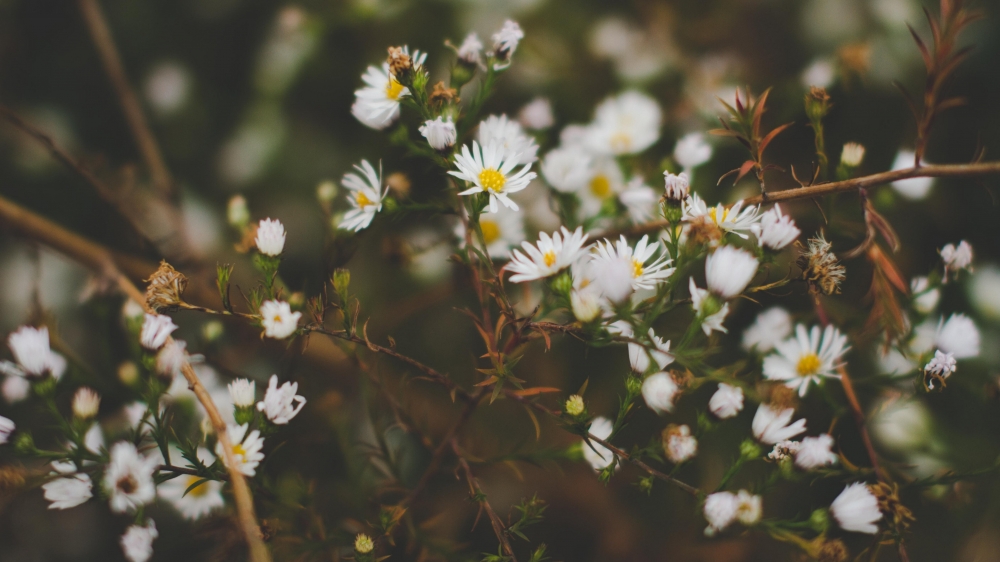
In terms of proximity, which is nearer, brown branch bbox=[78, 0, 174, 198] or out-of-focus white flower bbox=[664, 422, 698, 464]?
out-of-focus white flower bbox=[664, 422, 698, 464]

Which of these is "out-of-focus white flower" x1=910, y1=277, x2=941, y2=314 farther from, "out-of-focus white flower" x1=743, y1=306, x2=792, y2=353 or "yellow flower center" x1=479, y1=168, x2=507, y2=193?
"yellow flower center" x1=479, y1=168, x2=507, y2=193

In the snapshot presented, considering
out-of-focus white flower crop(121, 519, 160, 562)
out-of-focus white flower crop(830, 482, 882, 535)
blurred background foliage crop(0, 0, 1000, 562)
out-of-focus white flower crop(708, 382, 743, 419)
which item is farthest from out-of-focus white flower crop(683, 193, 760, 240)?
out-of-focus white flower crop(121, 519, 160, 562)

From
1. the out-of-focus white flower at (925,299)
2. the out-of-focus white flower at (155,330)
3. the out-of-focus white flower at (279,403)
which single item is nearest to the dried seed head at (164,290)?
the out-of-focus white flower at (155,330)

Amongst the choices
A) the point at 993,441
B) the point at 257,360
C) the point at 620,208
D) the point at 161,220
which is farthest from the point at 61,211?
the point at 993,441

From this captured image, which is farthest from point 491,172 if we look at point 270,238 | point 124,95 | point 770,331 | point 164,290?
point 124,95

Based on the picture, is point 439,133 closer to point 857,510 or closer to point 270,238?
point 270,238

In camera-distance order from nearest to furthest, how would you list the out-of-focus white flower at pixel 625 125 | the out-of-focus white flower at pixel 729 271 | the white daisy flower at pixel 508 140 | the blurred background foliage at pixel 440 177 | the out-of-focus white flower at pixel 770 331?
the out-of-focus white flower at pixel 729 271 < the white daisy flower at pixel 508 140 < the out-of-focus white flower at pixel 770 331 < the out-of-focus white flower at pixel 625 125 < the blurred background foliage at pixel 440 177

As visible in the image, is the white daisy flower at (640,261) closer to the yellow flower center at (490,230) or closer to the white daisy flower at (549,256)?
the white daisy flower at (549,256)

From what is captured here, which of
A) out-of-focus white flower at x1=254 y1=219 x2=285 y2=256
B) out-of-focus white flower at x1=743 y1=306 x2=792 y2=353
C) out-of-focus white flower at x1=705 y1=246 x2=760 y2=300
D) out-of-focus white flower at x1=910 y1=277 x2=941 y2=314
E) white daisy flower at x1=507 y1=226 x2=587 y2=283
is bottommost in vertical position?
out-of-focus white flower at x1=910 y1=277 x2=941 y2=314
